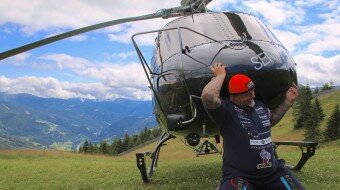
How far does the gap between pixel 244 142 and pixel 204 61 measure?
2.23 metres

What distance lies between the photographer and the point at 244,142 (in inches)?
215

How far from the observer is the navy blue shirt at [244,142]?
5.40 meters

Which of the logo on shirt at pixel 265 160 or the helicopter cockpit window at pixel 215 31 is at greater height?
the helicopter cockpit window at pixel 215 31

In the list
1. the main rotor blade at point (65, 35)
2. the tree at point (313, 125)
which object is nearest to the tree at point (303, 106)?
the tree at point (313, 125)

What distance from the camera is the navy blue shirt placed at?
17.7 feet

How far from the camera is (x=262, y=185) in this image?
544 centimetres

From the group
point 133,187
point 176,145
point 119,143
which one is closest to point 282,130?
point 176,145

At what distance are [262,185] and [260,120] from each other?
0.84 metres

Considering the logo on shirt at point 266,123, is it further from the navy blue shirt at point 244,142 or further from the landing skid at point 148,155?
the landing skid at point 148,155

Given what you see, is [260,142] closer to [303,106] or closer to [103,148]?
[303,106]

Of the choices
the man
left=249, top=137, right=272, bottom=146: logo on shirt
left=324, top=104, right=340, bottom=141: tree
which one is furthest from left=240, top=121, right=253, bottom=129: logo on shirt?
left=324, top=104, right=340, bottom=141: tree

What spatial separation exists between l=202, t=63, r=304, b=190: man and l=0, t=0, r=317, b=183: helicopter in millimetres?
1287

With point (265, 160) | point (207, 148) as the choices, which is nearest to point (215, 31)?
point (265, 160)

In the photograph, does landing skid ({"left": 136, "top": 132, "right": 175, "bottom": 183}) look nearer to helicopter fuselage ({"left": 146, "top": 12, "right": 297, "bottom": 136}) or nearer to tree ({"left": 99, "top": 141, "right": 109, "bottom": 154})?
helicopter fuselage ({"left": 146, "top": 12, "right": 297, "bottom": 136})
